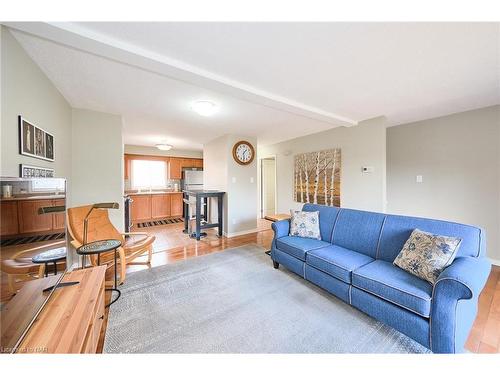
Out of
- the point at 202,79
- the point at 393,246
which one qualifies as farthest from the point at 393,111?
the point at 202,79

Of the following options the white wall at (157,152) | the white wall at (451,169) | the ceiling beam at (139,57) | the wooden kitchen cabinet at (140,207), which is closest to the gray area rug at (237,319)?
the ceiling beam at (139,57)

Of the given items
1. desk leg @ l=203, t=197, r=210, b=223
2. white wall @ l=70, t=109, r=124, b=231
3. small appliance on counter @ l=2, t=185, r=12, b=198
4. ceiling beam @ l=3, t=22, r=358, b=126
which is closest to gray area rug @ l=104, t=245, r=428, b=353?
small appliance on counter @ l=2, t=185, r=12, b=198

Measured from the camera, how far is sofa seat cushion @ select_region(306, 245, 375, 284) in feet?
5.68

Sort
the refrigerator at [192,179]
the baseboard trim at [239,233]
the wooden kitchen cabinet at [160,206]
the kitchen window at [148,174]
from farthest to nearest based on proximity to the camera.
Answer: the refrigerator at [192,179], the kitchen window at [148,174], the wooden kitchen cabinet at [160,206], the baseboard trim at [239,233]

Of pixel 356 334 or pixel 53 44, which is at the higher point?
pixel 53 44

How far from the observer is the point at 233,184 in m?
4.21

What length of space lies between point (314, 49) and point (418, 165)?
10.6 ft

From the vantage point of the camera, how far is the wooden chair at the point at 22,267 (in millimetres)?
889

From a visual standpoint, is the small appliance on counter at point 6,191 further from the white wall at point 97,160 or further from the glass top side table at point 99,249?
the white wall at point 97,160

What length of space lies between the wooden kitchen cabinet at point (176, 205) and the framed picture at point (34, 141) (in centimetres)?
401

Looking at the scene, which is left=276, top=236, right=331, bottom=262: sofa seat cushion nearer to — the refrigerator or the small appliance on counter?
the small appliance on counter
